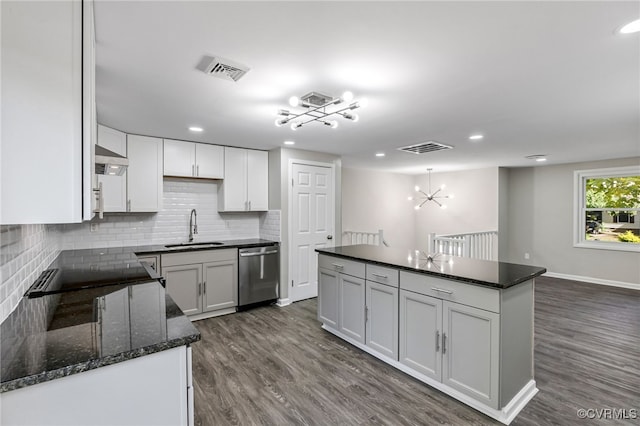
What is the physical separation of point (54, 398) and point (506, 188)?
776 centimetres

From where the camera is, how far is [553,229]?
6.32m

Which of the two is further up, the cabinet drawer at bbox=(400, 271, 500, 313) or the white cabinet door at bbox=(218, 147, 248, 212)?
the white cabinet door at bbox=(218, 147, 248, 212)

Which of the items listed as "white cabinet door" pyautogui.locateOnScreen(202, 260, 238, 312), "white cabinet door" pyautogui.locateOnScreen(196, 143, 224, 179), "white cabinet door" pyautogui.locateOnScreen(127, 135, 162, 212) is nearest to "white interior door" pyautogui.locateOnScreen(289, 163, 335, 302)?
"white cabinet door" pyautogui.locateOnScreen(202, 260, 238, 312)

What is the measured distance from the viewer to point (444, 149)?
15.4 feet

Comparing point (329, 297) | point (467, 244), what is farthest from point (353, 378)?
point (467, 244)

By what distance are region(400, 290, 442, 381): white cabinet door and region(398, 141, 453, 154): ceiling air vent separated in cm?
249

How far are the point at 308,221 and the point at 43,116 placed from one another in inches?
152

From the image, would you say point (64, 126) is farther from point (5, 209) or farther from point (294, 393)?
point (294, 393)

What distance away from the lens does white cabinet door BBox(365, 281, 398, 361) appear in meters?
2.69

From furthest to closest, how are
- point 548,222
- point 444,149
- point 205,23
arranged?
point 548,222 → point 444,149 → point 205,23

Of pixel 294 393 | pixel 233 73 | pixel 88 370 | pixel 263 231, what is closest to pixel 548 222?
pixel 263 231

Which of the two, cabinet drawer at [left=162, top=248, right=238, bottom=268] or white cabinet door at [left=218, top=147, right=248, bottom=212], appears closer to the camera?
cabinet drawer at [left=162, top=248, right=238, bottom=268]

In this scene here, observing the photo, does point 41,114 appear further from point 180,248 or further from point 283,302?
point 283,302

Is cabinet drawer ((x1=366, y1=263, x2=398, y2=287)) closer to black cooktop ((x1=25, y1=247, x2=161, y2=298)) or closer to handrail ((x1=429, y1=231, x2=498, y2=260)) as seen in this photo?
handrail ((x1=429, y1=231, x2=498, y2=260))
